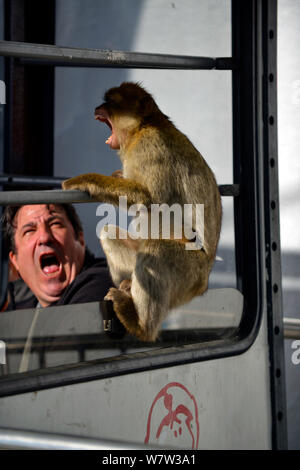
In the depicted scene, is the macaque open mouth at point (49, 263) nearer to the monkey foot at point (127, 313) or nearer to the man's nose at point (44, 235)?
the man's nose at point (44, 235)

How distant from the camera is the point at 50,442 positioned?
1.12 m

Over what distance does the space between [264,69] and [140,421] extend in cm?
99

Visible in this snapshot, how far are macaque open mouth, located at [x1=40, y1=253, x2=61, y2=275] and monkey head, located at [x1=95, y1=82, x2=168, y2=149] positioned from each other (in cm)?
61

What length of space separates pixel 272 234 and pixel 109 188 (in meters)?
0.48

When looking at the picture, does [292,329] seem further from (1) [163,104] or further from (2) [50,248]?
(1) [163,104]

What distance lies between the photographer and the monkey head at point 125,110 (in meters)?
2.05

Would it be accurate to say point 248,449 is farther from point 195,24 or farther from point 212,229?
point 195,24

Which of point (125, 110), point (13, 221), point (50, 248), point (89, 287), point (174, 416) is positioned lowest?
point (174, 416)
